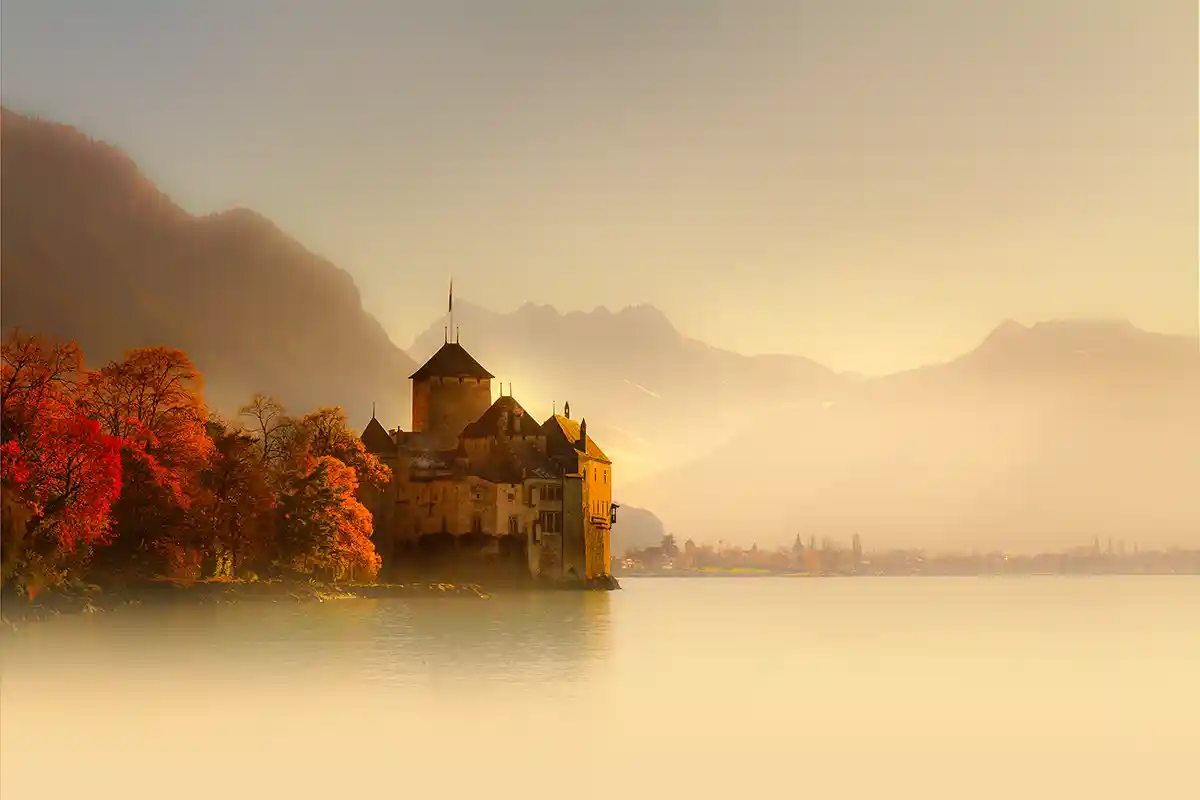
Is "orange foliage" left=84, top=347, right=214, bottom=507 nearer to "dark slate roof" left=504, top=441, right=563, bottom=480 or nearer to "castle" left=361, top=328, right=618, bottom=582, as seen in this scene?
"castle" left=361, top=328, right=618, bottom=582

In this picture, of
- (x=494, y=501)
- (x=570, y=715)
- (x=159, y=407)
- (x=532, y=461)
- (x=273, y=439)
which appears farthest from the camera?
(x=532, y=461)

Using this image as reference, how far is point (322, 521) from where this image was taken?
72.8m

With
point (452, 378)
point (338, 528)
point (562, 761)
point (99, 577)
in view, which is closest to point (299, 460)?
point (338, 528)

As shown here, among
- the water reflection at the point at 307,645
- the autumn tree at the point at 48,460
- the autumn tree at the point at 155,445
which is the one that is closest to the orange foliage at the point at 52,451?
the autumn tree at the point at 48,460

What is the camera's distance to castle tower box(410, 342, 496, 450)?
11294cm

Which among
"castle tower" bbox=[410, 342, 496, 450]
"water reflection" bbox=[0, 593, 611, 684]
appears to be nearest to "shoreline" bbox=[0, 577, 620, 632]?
"water reflection" bbox=[0, 593, 611, 684]

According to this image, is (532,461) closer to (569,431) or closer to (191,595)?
(569,431)

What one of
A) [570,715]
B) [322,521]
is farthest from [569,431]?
[570,715]

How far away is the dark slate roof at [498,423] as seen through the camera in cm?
10588

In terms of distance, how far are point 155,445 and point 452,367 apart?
54595mm

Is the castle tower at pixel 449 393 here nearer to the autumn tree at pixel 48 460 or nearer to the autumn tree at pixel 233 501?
the autumn tree at pixel 233 501

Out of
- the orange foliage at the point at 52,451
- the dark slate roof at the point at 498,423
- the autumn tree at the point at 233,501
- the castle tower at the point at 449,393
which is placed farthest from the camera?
the castle tower at the point at 449,393

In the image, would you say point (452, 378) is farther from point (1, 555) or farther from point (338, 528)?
point (1, 555)

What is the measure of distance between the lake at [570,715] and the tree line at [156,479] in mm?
4475
